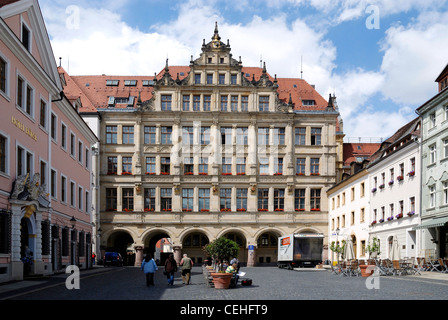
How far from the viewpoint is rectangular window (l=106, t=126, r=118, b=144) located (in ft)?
223

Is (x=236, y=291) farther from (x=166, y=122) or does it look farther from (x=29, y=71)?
(x=166, y=122)

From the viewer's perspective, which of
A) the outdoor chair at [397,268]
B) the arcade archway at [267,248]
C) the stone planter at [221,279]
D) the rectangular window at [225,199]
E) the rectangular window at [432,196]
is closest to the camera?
the stone planter at [221,279]

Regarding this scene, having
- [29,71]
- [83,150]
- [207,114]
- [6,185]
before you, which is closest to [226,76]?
[207,114]

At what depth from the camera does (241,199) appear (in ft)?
222

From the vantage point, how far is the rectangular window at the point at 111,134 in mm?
68062

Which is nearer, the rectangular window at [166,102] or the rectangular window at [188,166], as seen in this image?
the rectangular window at [188,166]

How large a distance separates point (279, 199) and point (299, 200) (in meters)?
2.16

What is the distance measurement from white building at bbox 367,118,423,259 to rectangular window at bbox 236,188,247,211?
17070mm

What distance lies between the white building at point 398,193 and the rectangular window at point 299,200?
14477mm

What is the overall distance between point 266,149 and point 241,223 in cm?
830

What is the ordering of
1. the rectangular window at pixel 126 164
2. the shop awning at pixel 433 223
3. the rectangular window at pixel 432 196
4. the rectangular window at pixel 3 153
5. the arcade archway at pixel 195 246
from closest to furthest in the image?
the rectangular window at pixel 3 153 < the shop awning at pixel 433 223 < the rectangular window at pixel 432 196 < the rectangular window at pixel 126 164 < the arcade archway at pixel 195 246

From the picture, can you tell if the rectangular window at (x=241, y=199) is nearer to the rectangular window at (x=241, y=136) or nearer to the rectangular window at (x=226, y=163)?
the rectangular window at (x=226, y=163)

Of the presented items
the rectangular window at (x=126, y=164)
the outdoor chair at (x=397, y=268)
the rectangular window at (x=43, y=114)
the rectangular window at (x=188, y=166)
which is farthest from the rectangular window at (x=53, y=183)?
the rectangular window at (x=188, y=166)

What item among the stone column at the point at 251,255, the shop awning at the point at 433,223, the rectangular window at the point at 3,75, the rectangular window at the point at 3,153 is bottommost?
the stone column at the point at 251,255
